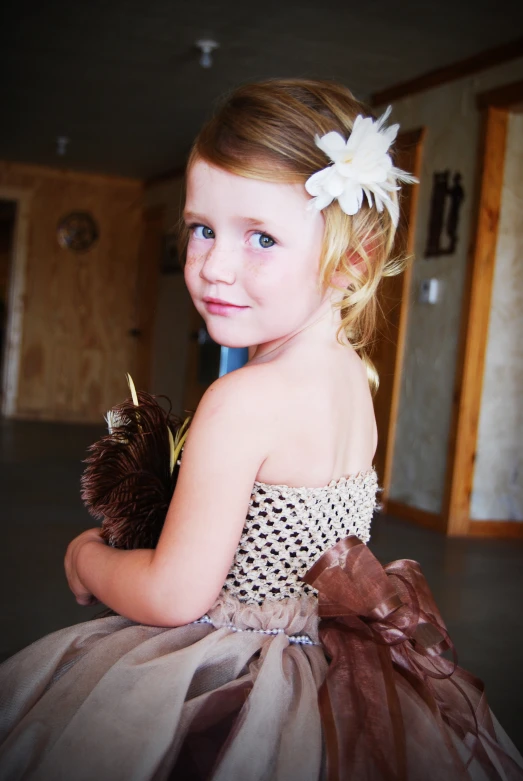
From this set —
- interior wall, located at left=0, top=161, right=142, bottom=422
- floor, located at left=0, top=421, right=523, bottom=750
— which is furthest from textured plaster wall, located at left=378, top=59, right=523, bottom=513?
interior wall, located at left=0, top=161, right=142, bottom=422

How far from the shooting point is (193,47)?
4.91 meters

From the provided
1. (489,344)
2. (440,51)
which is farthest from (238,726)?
(440,51)

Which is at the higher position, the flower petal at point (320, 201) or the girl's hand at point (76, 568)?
the flower petal at point (320, 201)

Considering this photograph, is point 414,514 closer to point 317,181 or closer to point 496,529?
point 496,529

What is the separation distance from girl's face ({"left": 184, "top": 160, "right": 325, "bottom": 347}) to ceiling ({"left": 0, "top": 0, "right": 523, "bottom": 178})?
11.6 feet

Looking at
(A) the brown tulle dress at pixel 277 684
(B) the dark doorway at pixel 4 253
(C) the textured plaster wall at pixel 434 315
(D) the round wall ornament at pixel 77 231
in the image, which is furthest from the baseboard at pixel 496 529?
(B) the dark doorway at pixel 4 253

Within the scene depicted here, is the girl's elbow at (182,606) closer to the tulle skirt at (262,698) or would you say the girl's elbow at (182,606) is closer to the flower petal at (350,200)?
the tulle skirt at (262,698)

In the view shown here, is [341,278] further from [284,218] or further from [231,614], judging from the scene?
[231,614]

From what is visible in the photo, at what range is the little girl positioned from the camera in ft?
2.37

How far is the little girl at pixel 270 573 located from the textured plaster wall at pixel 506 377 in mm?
3777

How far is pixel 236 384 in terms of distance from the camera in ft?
2.59

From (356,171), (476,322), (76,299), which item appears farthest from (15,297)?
(356,171)

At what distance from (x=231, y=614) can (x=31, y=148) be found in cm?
808

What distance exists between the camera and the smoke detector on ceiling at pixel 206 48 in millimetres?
4773
